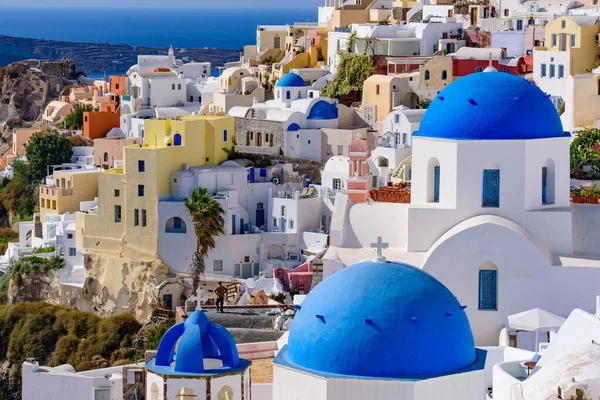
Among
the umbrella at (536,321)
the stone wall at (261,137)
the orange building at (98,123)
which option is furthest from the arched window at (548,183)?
the orange building at (98,123)

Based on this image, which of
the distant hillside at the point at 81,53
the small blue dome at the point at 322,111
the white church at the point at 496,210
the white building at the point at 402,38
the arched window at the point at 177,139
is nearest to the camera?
the white church at the point at 496,210

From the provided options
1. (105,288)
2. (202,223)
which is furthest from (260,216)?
(105,288)

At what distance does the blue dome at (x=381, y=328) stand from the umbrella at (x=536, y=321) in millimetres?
6833

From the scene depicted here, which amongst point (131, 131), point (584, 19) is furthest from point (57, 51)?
point (584, 19)

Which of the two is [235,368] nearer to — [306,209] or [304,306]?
[304,306]

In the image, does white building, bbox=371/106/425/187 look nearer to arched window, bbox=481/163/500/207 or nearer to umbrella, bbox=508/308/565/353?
arched window, bbox=481/163/500/207

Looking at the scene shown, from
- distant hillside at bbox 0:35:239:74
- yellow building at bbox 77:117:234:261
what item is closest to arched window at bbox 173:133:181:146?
yellow building at bbox 77:117:234:261

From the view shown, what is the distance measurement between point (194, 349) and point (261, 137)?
30.2 m

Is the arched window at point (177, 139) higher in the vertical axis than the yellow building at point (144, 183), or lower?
higher

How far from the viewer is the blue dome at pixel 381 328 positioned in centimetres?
2030

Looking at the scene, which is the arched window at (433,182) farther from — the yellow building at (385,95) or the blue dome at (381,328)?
the yellow building at (385,95)

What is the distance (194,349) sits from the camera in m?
21.5

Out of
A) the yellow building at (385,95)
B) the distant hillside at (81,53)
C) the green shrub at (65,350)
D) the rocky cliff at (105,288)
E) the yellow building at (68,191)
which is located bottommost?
the green shrub at (65,350)

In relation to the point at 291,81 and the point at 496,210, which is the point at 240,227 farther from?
the point at 496,210
